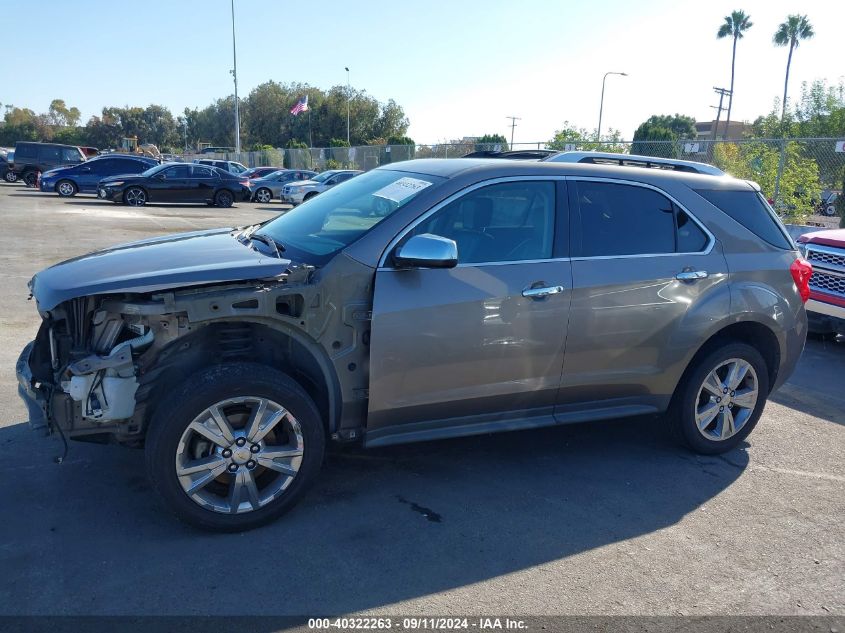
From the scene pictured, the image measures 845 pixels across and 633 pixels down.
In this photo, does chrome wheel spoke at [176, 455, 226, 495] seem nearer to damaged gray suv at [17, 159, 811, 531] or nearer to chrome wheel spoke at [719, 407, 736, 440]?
damaged gray suv at [17, 159, 811, 531]

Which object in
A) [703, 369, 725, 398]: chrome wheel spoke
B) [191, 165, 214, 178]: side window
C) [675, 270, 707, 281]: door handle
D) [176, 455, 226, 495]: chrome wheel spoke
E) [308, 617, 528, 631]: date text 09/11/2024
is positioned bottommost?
[308, 617, 528, 631]: date text 09/11/2024

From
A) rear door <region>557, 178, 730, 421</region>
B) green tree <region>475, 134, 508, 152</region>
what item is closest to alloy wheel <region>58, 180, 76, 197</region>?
green tree <region>475, 134, 508, 152</region>

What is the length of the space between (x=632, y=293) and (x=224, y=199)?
75.7 feet

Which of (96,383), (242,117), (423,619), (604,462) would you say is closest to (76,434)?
(96,383)

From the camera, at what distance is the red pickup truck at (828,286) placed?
7.65 meters

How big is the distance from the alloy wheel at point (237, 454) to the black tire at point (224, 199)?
22888mm

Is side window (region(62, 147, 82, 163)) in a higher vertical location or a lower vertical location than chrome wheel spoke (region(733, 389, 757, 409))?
higher

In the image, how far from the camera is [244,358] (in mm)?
3812

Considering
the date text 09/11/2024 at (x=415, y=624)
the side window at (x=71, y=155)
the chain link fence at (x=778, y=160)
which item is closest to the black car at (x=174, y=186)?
the side window at (x=71, y=155)

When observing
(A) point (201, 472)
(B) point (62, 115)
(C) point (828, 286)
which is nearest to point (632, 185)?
(A) point (201, 472)

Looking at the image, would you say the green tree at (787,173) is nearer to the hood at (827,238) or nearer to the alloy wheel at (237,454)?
the hood at (827,238)

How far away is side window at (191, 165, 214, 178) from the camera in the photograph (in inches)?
960

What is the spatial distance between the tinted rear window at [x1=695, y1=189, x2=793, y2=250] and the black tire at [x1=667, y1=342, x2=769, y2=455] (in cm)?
81

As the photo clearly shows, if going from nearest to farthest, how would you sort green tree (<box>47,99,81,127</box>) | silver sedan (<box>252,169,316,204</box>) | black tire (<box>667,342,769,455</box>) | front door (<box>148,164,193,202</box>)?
black tire (<box>667,342,769,455</box>) → front door (<box>148,164,193,202</box>) → silver sedan (<box>252,169,316,204</box>) → green tree (<box>47,99,81,127</box>)
